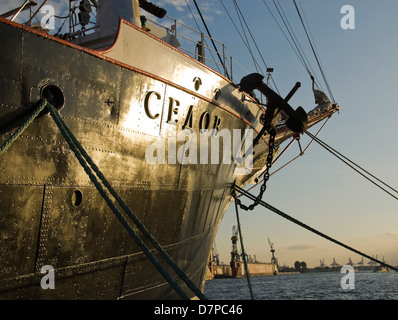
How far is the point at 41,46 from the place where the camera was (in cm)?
508

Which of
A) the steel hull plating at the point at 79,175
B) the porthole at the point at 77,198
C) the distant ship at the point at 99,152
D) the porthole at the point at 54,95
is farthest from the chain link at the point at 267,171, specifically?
the porthole at the point at 54,95

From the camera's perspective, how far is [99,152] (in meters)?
5.75

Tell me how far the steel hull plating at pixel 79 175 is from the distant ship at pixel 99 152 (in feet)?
0.05

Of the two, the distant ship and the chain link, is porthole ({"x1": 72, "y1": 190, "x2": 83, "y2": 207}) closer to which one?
the distant ship

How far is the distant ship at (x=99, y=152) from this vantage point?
15.9 ft

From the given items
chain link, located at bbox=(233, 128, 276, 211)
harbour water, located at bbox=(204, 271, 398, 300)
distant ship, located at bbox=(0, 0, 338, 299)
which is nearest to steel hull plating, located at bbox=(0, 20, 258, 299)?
distant ship, located at bbox=(0, 0, 338, 299)

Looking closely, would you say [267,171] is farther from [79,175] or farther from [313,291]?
[313,291]

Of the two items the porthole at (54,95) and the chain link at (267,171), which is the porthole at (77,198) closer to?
the porthole at (54,95)

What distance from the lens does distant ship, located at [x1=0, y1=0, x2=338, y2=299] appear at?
15.9 feet

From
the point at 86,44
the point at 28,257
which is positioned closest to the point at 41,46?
the point at 86,44

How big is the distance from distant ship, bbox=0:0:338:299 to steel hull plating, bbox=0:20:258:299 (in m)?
0.01
